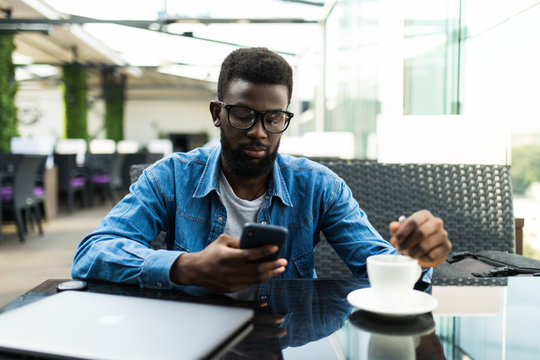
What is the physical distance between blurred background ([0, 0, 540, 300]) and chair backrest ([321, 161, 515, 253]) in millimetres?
314

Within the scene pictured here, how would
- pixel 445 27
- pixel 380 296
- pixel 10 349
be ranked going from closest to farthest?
pixel 10 349, pixel 380 296, pixel 445 27

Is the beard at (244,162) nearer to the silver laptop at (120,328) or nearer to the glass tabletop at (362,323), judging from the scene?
the glass tabletop at (362,323)

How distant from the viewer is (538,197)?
297 cm

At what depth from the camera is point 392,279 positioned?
0.74 m

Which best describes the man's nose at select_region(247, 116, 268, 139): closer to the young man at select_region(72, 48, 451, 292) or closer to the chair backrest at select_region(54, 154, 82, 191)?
the young man at select_region(72, 48, 451, 292)

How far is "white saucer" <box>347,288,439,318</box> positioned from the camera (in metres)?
0.72

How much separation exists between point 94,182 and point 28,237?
4046 millimetres

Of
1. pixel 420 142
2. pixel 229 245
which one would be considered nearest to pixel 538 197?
pixel 420 142

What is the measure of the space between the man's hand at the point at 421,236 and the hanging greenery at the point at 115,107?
19555 mm

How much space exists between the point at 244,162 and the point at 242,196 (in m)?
0.14

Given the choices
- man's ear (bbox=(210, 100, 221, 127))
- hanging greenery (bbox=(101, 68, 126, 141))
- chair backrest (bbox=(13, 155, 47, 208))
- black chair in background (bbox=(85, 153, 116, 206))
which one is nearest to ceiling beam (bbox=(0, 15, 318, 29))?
black chair in background (bbox=(85, 153, 116, 206))

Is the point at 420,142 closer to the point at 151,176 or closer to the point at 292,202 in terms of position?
the point at 292,202

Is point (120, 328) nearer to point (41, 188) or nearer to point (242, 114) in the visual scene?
point (242, 114)

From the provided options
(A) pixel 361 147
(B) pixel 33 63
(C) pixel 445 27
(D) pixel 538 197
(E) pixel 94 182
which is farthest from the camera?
(B) pixel 33 63
